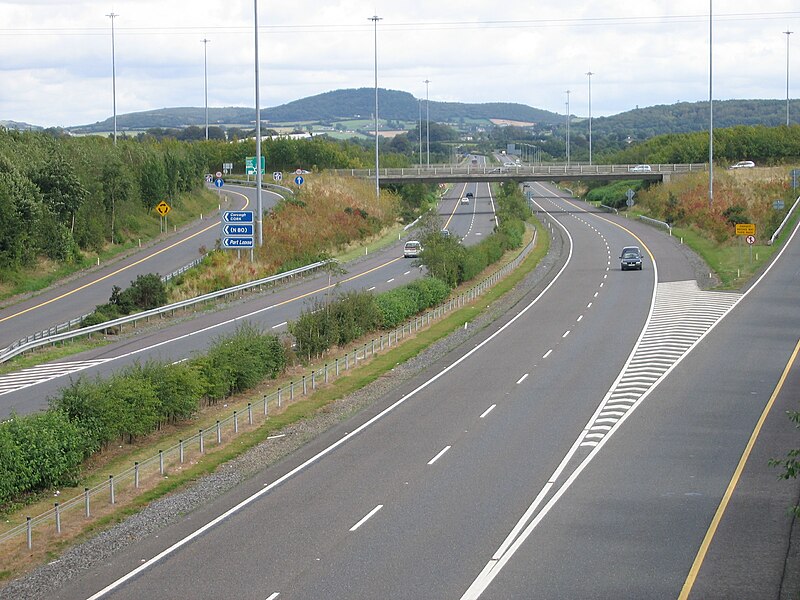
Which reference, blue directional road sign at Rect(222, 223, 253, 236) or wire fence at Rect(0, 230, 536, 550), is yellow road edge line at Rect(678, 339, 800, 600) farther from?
blue directional road sign at Rect(222, 223, 253, 236)

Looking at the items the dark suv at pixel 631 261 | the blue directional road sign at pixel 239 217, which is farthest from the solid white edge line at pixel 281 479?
the dark suv at pixel 631 261

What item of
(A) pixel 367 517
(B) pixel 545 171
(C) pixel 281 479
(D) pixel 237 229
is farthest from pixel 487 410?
(B) pixel 545 171

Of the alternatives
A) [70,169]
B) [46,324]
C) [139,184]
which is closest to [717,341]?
[46,324]

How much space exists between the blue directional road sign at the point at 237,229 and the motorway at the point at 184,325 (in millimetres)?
3491

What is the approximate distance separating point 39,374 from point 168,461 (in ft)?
45.1

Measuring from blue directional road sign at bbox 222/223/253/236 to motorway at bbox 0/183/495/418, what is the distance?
349 centimetres

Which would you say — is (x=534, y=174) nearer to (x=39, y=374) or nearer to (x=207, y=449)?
(x=39, y=374)

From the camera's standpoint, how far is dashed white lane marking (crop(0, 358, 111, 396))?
117ft

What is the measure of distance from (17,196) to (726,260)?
139 feet

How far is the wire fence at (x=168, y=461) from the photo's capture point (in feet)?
67.1

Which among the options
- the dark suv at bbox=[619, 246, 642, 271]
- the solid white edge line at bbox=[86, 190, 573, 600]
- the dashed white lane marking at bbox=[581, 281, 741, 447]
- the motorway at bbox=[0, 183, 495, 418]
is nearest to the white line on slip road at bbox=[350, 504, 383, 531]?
the solid white edge line at bbox=[86, 190, 573, 600]

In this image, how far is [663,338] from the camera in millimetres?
43938

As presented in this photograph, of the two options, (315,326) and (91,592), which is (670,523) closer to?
(91,592)

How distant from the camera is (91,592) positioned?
55.7ft
